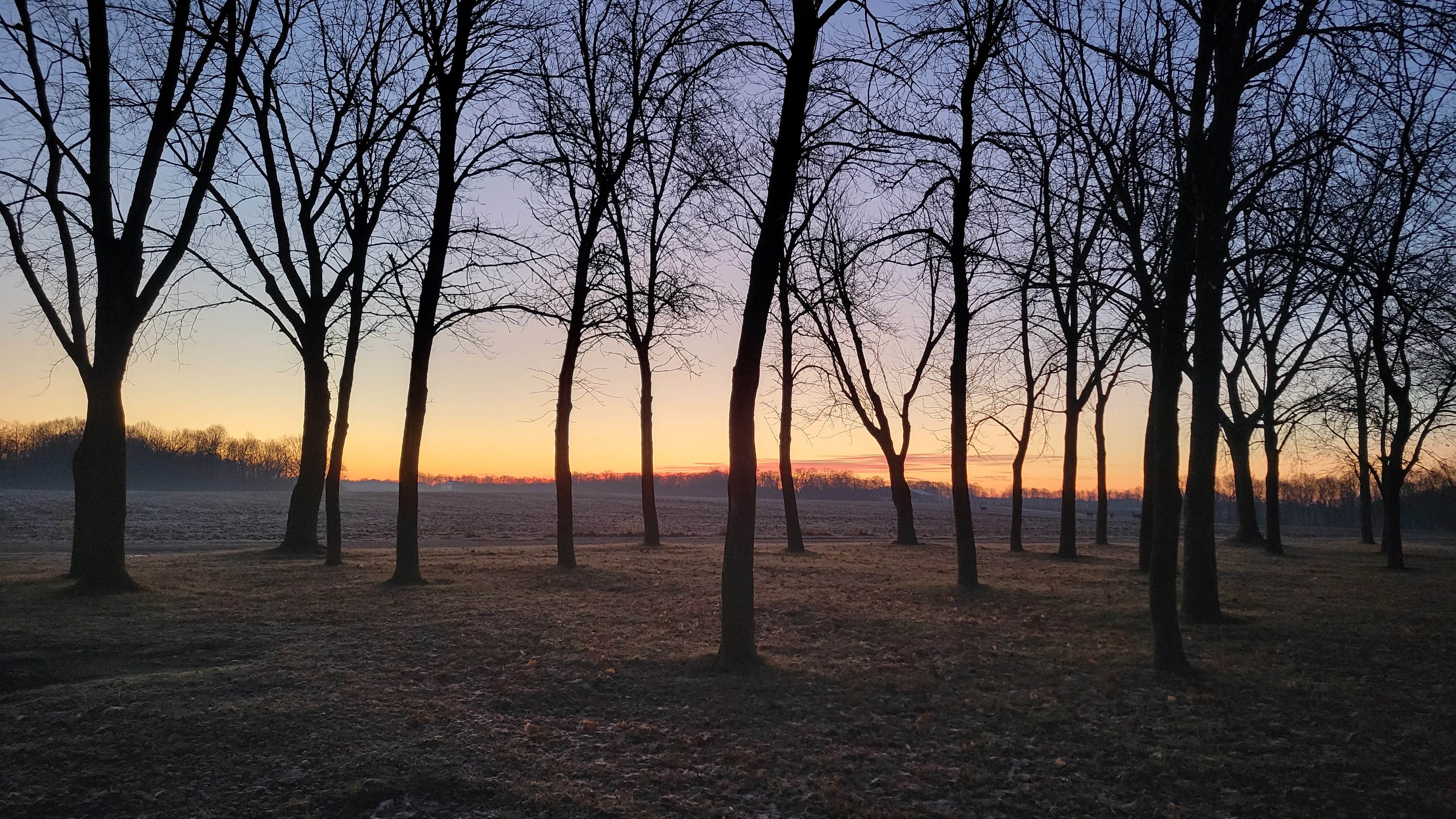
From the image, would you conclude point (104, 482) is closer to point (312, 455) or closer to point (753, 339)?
point (312, 455)

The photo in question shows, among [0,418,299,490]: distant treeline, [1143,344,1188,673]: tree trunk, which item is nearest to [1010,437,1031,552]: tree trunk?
[1143,344,1188,673]: tree trunk

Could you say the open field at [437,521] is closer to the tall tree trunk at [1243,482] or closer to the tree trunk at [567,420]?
the tall tree trunk at [1243,482]

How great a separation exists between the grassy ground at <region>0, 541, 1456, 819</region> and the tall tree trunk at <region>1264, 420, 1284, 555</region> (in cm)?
1705

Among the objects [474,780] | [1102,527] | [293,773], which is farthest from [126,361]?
[1102,527]

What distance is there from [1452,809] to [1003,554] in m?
19.3

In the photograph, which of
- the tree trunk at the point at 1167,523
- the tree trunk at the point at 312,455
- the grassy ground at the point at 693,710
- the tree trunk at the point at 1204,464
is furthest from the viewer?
the tree trunk at the point at 312,455

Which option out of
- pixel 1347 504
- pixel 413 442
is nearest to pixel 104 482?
pixel 413 442

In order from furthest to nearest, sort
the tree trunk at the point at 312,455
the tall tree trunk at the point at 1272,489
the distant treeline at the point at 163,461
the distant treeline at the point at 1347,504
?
the distant treeline at the point at 163,461
the distant treeline at the point at 1347,504
the tall tree trunk at the point at 1272,489
the tree trunk at the point at 312,455

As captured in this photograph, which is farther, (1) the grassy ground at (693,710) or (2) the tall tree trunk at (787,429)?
(2) the tall tree trunk at (787,429)

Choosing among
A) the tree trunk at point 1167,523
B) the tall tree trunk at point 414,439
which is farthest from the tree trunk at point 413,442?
the tree trunk at point 1167,523

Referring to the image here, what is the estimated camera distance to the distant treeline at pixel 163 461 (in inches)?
4333

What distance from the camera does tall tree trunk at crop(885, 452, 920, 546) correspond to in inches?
1118

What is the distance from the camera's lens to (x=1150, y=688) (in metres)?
7.44

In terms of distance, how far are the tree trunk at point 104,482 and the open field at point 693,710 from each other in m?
0.71
